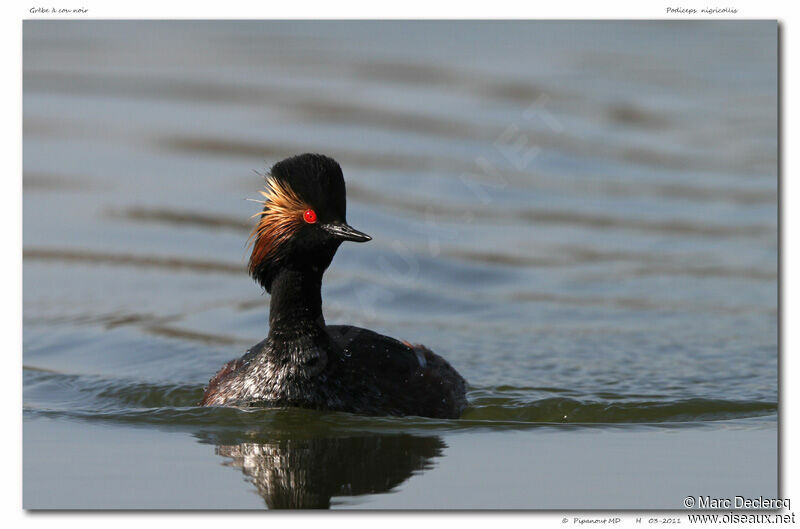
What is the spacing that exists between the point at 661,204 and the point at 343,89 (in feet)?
20.7

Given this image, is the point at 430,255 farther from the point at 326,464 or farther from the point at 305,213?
the point at 326,464

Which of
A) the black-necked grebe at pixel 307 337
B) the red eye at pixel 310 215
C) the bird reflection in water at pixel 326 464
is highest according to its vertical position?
the red eye at pixel 310 215

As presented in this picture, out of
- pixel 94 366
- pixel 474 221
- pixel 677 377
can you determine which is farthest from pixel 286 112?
pixel 677 377

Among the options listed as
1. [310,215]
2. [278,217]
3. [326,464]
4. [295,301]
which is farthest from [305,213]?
[326,464]

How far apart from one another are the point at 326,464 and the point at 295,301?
4.84 feet

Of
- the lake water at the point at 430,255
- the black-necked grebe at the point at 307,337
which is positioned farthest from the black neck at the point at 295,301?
the lake water at the point at 430,255

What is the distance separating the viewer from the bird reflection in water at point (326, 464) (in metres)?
8.20

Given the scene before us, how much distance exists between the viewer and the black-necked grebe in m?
9.41

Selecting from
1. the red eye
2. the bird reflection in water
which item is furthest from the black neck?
the bird reflection in water

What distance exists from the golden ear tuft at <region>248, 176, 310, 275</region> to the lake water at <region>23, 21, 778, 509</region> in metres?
1.29

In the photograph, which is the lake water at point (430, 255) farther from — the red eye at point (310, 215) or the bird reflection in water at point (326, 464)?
the red eye at point (310, 215)

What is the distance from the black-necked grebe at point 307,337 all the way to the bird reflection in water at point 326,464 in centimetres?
52

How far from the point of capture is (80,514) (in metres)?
7.98
